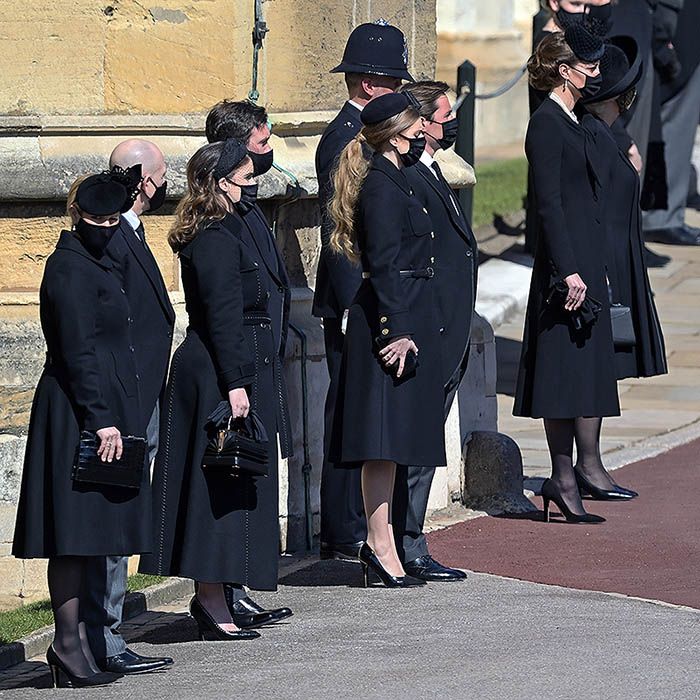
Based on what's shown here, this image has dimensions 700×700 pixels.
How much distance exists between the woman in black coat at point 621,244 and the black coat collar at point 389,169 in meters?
1.49

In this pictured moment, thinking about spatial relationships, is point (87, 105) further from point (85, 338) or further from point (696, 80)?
point (696, 80)

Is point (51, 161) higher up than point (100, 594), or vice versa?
point (51, 161)

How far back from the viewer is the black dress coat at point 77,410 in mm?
5668

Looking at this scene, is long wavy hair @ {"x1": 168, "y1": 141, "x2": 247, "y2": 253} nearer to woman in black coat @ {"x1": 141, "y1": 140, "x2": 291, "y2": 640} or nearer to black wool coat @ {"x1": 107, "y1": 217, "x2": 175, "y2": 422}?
woman in black coat @ {"x1": 141, "y1": 140, "x2": 291, "y2": 640}

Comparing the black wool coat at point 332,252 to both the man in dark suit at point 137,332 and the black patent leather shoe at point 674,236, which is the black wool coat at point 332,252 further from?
the black patent leather shoe at point 674,236

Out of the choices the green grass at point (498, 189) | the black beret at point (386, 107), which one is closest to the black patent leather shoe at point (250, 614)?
the black beret at point (386, 107)

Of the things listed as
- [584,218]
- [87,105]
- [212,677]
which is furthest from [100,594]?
[584,218]

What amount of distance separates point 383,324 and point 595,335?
1.56 meters

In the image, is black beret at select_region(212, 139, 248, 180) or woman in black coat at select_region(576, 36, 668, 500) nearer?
black beret at select_region(212, 139, 248, 180)

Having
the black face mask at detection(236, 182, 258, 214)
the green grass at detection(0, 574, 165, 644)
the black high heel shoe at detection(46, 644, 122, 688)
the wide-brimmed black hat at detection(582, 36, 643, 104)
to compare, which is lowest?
the green grass at detection(0, 574, 165, 644)

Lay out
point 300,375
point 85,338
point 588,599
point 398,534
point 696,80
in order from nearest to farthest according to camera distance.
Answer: point 85,338 → point 588,599 → point 398,534 → point 300,375 → point 696,80

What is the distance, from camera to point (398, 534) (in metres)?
7.18

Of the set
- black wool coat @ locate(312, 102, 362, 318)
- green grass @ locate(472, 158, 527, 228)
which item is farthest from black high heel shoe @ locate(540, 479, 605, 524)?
green grass @ locate(472, 158, 527, 228)

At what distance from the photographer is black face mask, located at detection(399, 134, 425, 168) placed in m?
6.88
